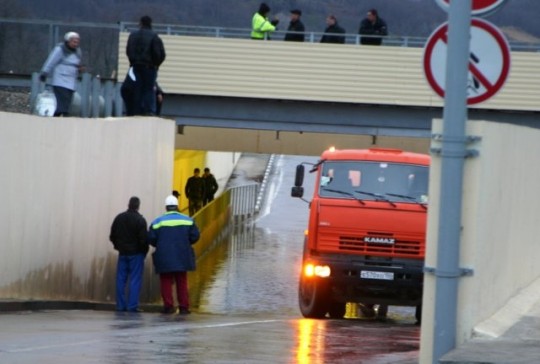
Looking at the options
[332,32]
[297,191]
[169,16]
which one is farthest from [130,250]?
[169,16]

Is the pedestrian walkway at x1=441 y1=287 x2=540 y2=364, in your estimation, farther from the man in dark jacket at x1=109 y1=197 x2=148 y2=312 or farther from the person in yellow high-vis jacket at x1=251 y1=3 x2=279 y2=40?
the person in yellow high-vis jacket at x1=251 y1=3 x2=279 y2=40

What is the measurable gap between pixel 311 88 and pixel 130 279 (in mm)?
14213

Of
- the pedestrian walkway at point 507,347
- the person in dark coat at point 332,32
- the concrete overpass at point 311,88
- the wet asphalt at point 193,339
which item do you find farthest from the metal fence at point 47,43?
the pedestrian walkway at point 507,347

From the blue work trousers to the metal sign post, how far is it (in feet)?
37.4

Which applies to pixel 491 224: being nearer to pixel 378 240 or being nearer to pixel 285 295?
pixel 378 240

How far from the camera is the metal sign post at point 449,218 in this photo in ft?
30.9

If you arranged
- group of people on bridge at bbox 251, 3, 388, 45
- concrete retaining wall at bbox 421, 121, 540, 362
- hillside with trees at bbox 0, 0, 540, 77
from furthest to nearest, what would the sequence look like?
group of people on bridge at bbox 251, 3, 388, 45
hillside with trees at bbox 0, 0, 540, 77
concrete retaining wall at bbox 421, 121, 540, 362

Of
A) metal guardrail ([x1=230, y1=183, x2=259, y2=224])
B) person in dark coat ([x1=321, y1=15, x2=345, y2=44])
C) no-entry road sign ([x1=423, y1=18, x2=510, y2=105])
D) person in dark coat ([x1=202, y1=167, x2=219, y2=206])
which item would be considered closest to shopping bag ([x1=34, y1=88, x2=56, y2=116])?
no-entry road sign ([x1=423, y1=18, x2=510, y2=105])

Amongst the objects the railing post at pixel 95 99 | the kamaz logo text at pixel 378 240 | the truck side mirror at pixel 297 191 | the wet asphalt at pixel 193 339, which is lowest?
the wet asphalt at pixel 193 339

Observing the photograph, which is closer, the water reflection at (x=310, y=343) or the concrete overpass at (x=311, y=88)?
the water reflection at (x=310, y=343)

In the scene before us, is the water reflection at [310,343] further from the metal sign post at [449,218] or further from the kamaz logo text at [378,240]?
the kamaz logo text at [378,240]

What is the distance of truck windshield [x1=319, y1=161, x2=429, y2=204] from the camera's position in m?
20.6

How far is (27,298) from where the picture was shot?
1873 centimetres

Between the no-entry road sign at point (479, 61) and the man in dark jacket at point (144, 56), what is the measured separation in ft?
41.2
